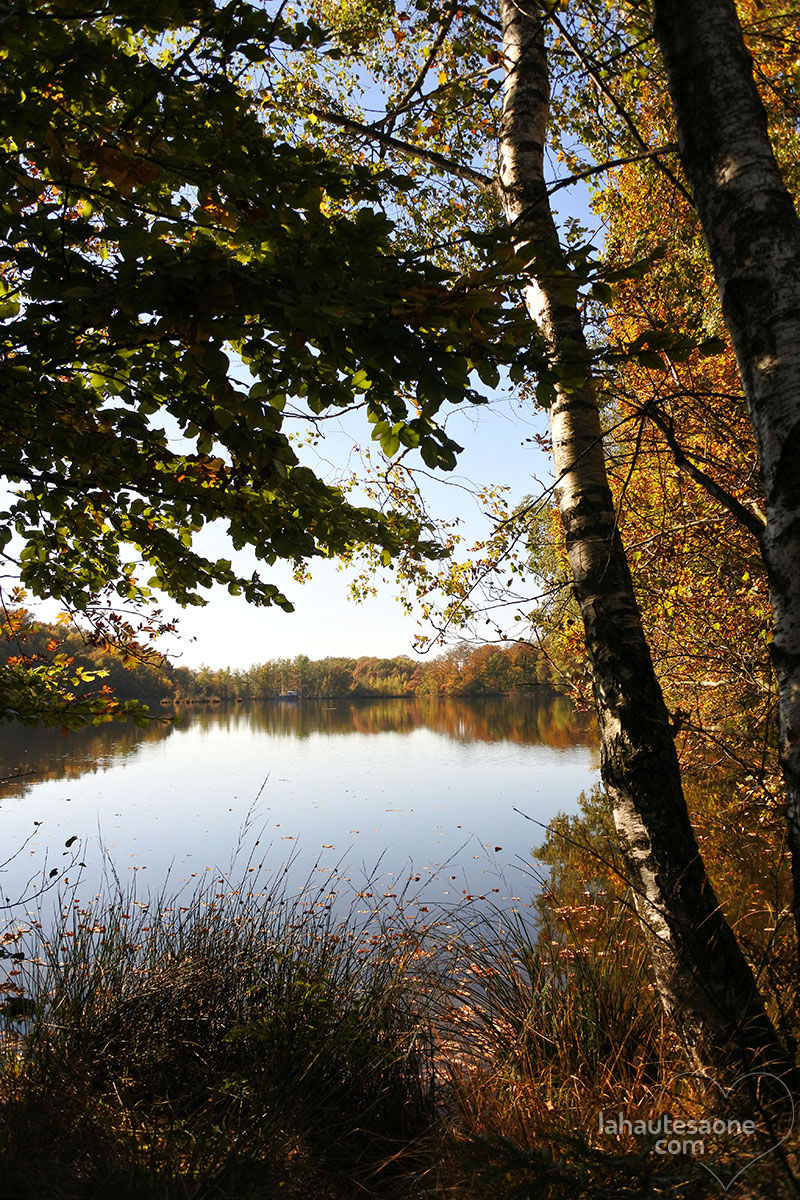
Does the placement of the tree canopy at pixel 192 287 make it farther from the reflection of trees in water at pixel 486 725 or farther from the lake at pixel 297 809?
the reflection of trees in water at pixel 486 725

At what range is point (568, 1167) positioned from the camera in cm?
196

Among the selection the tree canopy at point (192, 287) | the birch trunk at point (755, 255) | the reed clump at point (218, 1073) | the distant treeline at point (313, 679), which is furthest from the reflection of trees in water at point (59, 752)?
the distant treeline at point (313, 679)

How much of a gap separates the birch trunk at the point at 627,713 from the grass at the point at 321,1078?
0.36 meters

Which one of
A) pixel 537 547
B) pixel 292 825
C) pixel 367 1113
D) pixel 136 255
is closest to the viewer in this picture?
pixel 136 255

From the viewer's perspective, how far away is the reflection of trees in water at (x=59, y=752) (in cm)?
1862

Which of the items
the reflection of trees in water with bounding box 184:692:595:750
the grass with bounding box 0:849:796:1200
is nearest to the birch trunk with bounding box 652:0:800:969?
the grass with bounding box 0:849:796:1200

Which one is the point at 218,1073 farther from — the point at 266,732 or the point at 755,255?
the point at 266,732

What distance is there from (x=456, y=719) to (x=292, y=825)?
32.2 meters

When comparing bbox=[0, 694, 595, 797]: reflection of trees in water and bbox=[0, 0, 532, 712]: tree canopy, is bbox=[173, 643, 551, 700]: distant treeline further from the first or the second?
bbox=[0, 0, 532, 712]: tree canopy

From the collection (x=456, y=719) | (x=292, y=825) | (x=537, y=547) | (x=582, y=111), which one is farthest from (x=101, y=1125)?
(x=456, y=719)

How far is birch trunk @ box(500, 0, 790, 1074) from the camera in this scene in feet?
8.27

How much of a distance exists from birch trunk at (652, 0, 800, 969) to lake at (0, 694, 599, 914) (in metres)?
3.19

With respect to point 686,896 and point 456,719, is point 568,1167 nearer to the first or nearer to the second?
point 686,896

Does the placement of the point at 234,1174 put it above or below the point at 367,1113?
above
